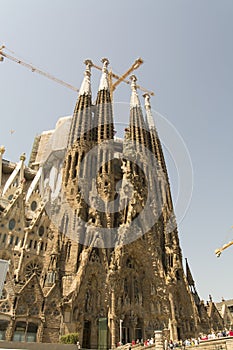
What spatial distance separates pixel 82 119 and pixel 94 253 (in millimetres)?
20739

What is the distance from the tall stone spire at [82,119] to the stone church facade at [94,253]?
7.0 inches

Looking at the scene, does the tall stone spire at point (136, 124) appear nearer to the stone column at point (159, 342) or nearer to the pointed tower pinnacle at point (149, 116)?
the pointed tower pinnacle at point (149, 116)

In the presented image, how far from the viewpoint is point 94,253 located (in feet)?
89.9

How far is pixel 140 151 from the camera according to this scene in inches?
1804

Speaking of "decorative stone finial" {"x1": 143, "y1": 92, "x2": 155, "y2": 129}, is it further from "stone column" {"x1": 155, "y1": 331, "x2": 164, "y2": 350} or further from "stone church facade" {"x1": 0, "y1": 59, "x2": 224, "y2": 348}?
"stone column" {"x1": 155, "y1": 331, "x2": 164, "y2": 350}

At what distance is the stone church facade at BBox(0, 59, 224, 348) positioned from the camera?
22594mm

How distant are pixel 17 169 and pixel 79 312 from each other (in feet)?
73.4

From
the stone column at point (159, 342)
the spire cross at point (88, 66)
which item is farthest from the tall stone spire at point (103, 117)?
the stone column at point (159, 342)

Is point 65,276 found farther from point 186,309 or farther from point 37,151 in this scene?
point 37,151

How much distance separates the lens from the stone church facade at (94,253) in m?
22.6

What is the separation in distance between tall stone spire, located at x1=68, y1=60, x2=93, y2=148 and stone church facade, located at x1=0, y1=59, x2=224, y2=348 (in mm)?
177

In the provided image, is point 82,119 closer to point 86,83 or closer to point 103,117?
point 103,117

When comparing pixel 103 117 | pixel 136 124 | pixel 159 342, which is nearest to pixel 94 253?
pixel 159 342

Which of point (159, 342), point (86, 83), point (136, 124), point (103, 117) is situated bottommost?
point (159, 342)
